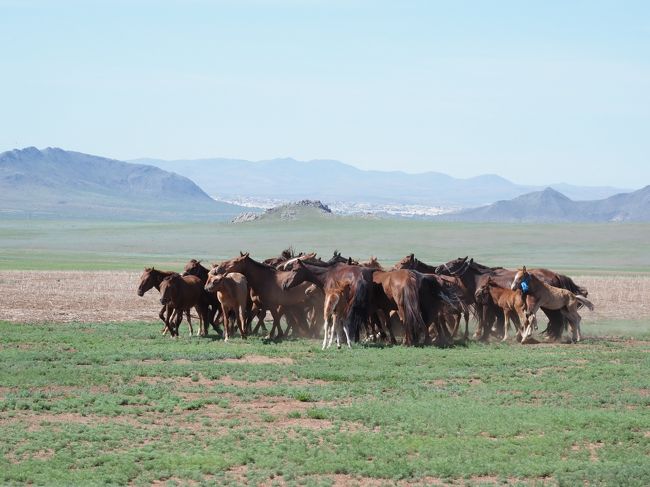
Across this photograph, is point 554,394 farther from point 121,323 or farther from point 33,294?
point 33,294

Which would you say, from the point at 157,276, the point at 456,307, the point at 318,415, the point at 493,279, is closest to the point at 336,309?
the point at 456,307

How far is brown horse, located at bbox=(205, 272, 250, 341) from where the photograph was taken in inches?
832

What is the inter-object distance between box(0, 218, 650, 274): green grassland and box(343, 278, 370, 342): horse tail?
37.2 m

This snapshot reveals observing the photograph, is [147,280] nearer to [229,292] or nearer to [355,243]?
[229,292]

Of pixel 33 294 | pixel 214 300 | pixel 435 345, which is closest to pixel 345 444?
pixel 435 345

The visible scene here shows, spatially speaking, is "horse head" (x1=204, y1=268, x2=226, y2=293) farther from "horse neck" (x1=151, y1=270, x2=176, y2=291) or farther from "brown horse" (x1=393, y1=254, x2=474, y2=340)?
"brown horse" (x1=393, y1=254, x2=474, y2=340)

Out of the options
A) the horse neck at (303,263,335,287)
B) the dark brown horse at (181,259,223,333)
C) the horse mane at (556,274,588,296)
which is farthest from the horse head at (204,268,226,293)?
the horse mane at (556,274,588,296)

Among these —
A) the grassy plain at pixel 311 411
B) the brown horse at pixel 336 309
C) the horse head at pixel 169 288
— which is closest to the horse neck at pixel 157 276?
the horse head at pixel 169 288

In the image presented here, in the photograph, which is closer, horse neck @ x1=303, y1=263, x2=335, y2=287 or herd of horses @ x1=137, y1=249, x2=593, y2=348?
herd of horses @ x1=137, y1=249, x2=593, y2=348

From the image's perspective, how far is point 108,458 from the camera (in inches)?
449

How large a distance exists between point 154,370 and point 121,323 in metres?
8.29

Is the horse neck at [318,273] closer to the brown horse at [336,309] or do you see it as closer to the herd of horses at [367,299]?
the herd of horses at [367,299]

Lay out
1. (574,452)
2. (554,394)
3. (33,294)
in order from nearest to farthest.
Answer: (574,452)
(554,394)
(33,294)

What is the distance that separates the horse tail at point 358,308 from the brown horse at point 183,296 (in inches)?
143
